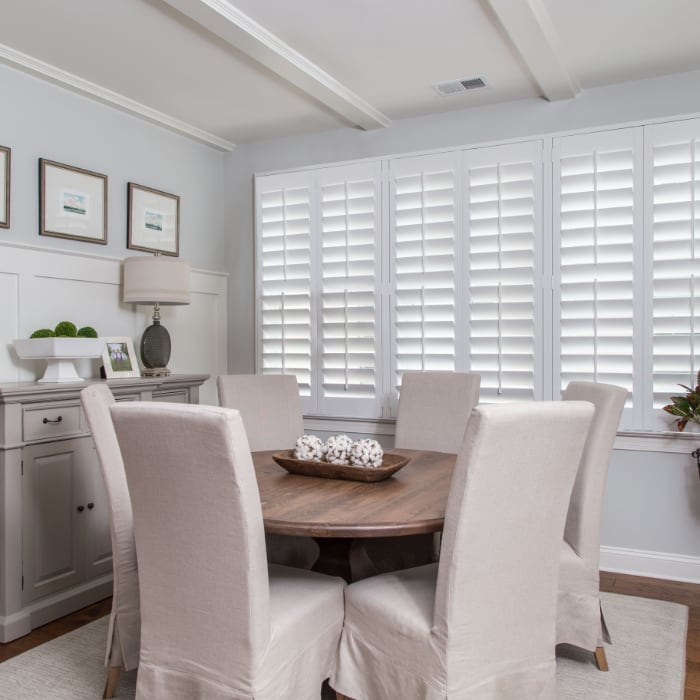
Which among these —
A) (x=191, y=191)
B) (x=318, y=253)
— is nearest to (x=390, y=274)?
(x=318, y=253)

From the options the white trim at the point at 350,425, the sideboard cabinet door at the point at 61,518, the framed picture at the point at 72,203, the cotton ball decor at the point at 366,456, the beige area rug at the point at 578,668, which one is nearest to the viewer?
the beige area rug at the point at 578,668

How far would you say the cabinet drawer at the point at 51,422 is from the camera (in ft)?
9.36

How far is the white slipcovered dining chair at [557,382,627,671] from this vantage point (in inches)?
91.7

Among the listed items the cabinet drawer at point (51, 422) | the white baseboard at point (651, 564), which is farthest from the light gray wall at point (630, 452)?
the cabinet drawer at point (51, 422)

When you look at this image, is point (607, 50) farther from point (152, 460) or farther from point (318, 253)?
point (152, 460)

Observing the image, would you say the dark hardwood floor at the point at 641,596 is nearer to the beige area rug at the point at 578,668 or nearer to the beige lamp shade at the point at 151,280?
the beige area rug at the point at 578,668

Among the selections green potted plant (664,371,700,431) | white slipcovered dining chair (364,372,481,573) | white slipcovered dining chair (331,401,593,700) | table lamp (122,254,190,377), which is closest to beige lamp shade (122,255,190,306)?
table lamp (122,254,190,377)

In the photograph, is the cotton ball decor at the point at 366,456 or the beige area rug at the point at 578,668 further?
the cotton ball decor at the point at 366,456

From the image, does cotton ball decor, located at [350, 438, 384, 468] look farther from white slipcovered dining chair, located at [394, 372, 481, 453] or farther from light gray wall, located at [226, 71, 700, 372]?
light gray wall, located at [226, 71, 700, 372]

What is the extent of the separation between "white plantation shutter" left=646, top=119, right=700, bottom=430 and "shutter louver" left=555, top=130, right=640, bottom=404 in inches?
4.3

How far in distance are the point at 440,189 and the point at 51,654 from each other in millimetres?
2975

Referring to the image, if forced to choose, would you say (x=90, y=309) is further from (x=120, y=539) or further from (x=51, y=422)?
(x=120, y=539)

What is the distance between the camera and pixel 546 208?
364 cm

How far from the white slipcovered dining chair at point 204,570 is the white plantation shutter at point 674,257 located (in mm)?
2331
